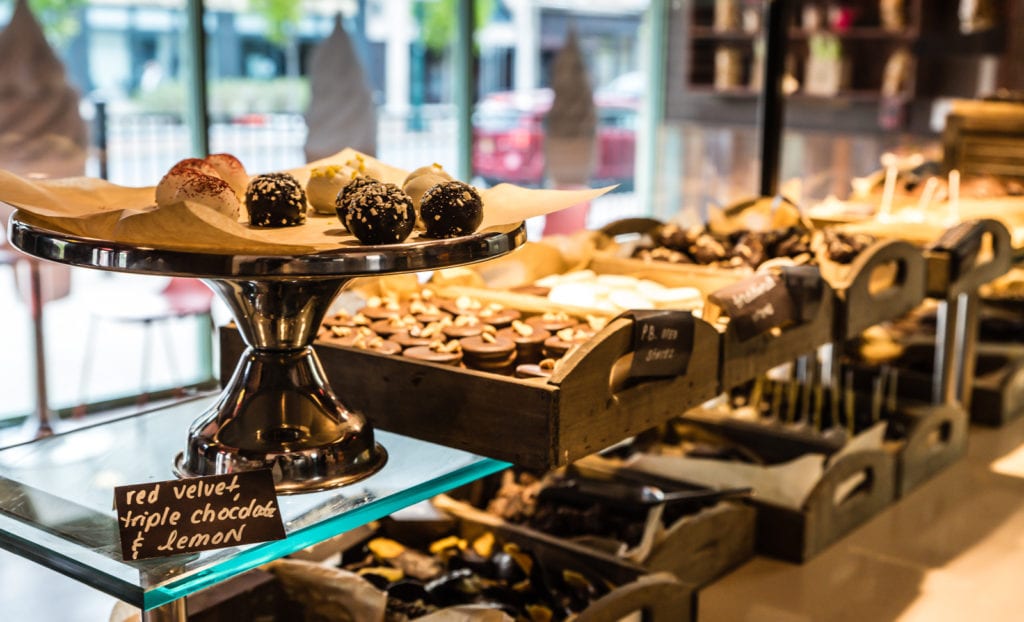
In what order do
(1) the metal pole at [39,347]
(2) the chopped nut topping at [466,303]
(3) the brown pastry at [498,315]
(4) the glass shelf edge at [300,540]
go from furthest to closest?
1. (1) the metal pole at [39,347]
2. (2) the chopped nut topping at [466,303]
3. (3) the brown pastry at [498,315]
4. (4) the glass shelf edge at [300,540]

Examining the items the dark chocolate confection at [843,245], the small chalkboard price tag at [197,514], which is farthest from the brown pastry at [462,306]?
the dark chocolate confection at [843,245]

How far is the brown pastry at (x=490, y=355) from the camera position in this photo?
1.97 metres

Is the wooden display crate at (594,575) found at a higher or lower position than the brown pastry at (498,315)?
lower

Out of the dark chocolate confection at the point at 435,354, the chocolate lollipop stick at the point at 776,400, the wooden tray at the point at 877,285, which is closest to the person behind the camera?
the dark chocolate confection at the point at 435,354

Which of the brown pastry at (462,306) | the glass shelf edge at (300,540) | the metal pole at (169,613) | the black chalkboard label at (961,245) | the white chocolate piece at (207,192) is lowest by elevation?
the metal pole at (169,613)

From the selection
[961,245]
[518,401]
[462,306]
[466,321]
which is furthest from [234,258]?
[961,245]

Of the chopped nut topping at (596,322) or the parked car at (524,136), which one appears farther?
the parked car at (524,136)

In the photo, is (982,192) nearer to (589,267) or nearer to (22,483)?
(589,267)

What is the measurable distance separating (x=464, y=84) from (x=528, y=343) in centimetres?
344

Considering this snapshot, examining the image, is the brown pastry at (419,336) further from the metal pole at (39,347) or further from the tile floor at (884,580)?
the metal pole at (39,347)

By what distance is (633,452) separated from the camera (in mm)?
3297

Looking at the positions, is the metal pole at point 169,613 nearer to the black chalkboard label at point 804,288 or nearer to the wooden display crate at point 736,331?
the wooden display crate at point 736,331

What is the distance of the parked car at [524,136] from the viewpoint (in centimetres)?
548

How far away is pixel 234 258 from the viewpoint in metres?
1.42
